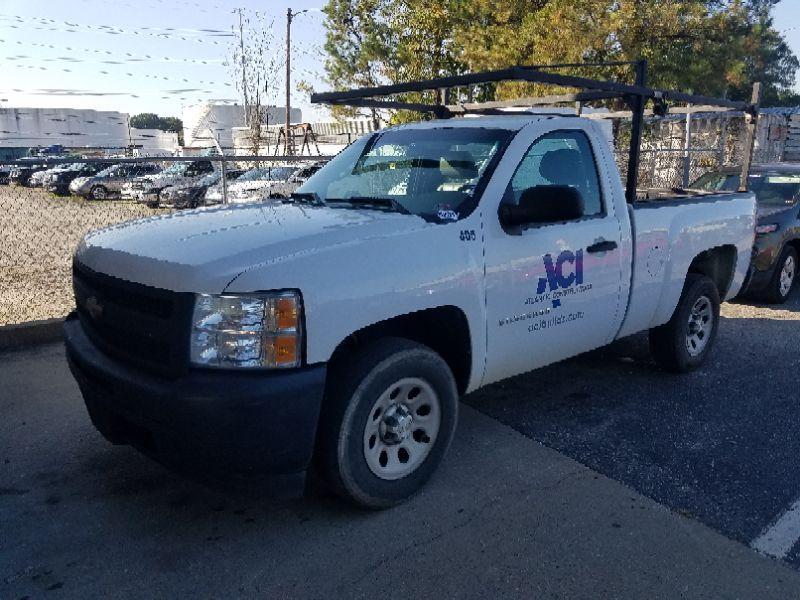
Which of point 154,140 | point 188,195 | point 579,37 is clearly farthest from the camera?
point 154,140

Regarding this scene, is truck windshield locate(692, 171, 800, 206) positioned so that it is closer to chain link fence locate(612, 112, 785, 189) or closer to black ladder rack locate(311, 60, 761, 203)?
chain link fence locate(612, 112, 785, 189)

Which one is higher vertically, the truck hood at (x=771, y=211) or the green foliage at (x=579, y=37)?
the green foliage at (x=579, y=37)

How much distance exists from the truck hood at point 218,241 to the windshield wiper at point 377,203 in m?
0.10

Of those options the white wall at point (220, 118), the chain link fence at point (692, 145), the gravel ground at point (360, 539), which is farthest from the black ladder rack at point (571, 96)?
the white wall at point (220, 118)

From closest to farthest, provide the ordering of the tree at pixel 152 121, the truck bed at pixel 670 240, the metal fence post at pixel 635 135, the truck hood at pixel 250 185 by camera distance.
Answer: the truck bed at pixel 670 240
the metal fence post at pixel 635 135
the truck hood at pixel 250 185
the tree at pixel 152 121

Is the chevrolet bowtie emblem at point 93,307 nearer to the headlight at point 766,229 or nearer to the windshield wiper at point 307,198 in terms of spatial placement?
the windshield wiper at point 307,198

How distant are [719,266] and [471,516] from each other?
3708 millimetres

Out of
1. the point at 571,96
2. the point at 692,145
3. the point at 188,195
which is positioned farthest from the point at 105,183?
the point at 571,96

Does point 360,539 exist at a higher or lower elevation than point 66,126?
lower

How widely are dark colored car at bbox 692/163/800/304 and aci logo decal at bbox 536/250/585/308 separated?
4.82 meters

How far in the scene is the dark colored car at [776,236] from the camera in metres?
8.13

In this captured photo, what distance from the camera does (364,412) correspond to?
307 centimetres

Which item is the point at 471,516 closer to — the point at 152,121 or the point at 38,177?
the point at 38,177

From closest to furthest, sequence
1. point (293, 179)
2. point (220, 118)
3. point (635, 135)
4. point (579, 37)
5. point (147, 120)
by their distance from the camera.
Result: point (635, 135) → point (579, 37) → point (293, 179) → point (220, 118) → point (147, 120)
